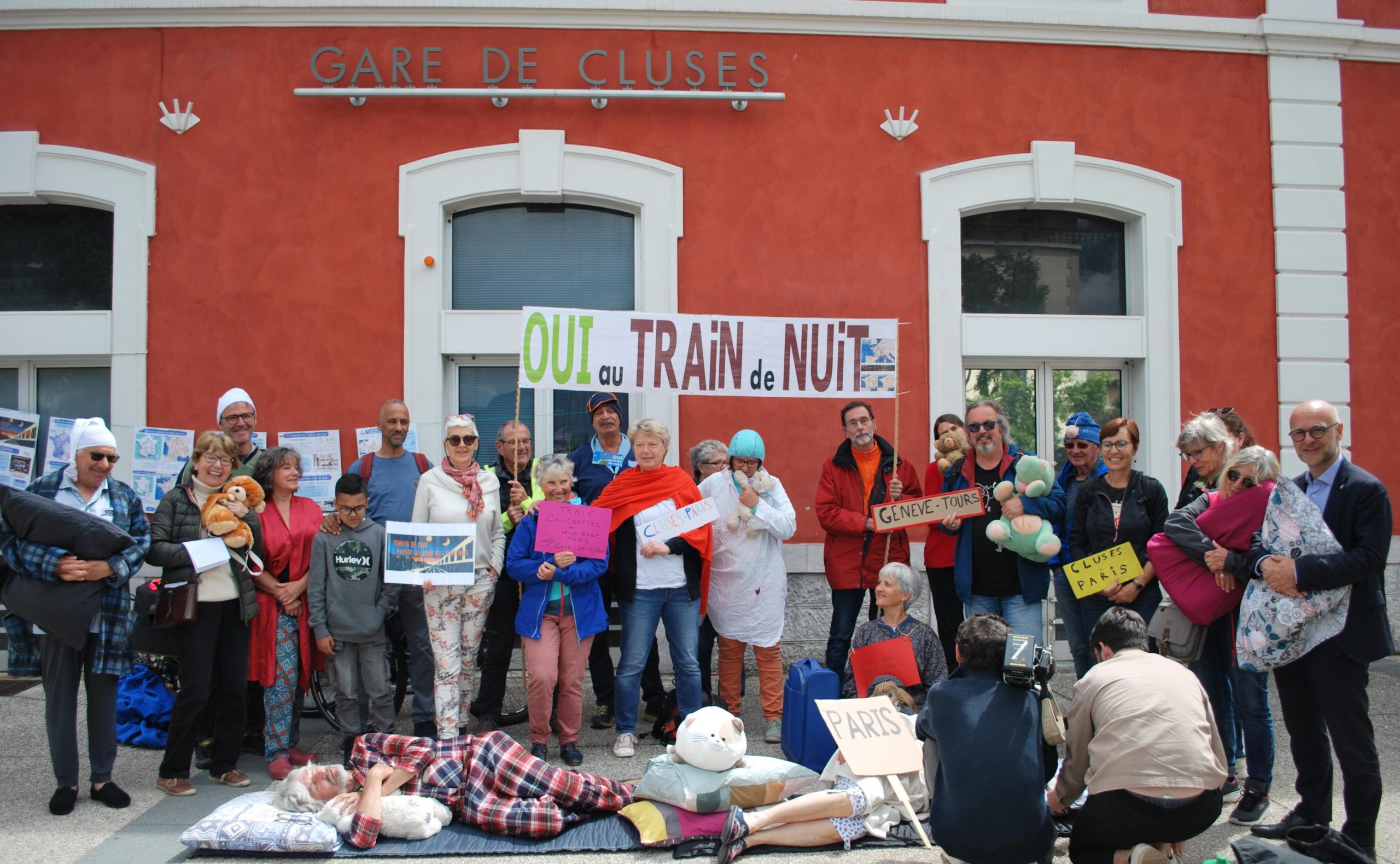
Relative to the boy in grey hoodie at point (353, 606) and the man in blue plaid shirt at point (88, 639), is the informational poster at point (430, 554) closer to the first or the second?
the boy in grey hoodie at point (353, 606)

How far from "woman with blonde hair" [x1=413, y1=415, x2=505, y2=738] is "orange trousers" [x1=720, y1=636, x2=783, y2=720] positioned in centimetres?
145


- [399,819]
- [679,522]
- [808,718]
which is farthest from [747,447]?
[399,819]

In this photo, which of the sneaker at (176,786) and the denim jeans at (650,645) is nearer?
the sneaker at (176,786)

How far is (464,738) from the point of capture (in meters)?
4.57

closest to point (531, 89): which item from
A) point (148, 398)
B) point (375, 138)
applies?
point (375, 138)

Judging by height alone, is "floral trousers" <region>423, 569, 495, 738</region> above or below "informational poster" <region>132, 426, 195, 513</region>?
below

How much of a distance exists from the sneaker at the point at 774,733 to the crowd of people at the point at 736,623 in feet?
0.09

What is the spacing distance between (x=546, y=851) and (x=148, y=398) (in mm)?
5149

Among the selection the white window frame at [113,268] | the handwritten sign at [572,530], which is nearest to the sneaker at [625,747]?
the handwritten sign at [572,530]

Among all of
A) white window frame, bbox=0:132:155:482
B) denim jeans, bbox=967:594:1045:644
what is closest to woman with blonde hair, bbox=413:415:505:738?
denim jeans, bbox=967:594:1045:644

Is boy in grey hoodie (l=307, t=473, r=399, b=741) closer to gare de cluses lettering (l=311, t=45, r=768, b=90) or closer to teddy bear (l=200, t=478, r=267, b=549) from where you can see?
teddy bear (l=200, t=478, r=267, b=549)

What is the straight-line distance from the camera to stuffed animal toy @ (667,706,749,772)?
432 cm

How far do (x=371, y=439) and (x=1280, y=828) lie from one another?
6.13 metres

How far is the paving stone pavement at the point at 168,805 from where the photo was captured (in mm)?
4117
